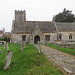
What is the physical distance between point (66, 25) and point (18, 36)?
59.7ft

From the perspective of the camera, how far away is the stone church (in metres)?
29.8

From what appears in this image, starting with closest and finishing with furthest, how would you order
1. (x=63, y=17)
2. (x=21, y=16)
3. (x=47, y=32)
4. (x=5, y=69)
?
(x=5, y=69), (x=47, y=32), (x=21, y=16), (x=63, y=17)

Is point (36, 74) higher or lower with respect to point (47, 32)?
lower

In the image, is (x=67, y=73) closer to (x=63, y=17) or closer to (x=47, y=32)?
(x=47, y=32)

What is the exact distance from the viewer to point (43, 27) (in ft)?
108

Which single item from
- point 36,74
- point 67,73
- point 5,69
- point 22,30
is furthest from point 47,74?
point 22,30

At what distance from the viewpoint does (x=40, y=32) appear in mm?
29750

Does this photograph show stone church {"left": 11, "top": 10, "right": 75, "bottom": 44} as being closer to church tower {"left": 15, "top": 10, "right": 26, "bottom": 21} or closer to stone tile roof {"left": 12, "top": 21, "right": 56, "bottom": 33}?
stone tile roof {"left": 12, "top": 21, "right": 56, "bottom": 33}

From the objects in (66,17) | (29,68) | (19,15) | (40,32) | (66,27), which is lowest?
Result: (29,68)

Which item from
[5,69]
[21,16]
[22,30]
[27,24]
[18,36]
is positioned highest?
[21,16]

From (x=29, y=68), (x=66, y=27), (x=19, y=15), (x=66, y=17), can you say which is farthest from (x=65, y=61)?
(x=66, y=17)

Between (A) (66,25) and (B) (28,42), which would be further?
(A) (66,25)

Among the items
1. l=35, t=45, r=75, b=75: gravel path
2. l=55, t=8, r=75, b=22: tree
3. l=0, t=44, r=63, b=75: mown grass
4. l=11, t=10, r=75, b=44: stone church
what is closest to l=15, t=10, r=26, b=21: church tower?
l=11, t=10, r=75, b=44: stone church

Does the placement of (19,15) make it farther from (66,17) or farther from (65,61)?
(65,61)
